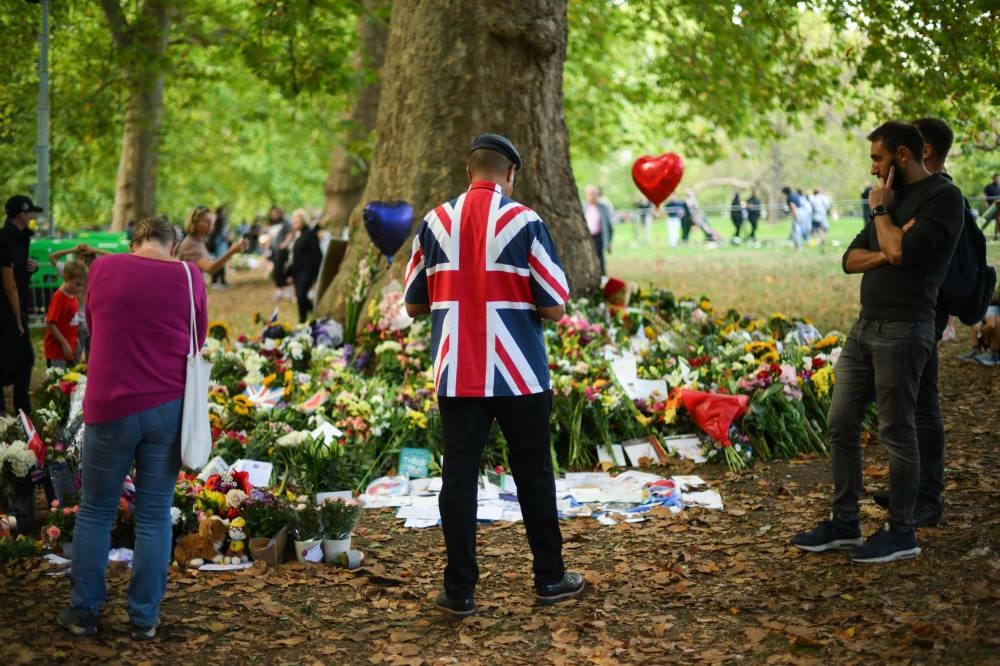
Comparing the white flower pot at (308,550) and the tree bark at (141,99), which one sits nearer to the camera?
the white flower pot at (308,550)

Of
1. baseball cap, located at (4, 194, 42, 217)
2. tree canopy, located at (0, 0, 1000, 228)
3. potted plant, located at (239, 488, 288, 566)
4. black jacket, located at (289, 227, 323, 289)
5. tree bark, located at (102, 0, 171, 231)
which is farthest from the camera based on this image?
tree bark, located at (102, 0, 171, 231)

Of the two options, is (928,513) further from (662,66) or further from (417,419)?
(662,66)

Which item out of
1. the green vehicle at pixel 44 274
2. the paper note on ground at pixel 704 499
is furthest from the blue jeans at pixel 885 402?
the green vehicle at pixel 44 274

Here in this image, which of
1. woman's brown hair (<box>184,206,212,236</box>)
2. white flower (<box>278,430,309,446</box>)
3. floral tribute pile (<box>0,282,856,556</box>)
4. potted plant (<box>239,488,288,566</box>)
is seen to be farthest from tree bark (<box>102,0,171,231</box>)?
potted plant (<box>239,488,288,566</box>)

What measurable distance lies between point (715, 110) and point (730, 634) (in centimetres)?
1397

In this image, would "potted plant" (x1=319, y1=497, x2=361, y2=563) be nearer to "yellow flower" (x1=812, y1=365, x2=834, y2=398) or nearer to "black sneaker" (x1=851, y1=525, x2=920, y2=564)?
"black sneaker" (x1=851, y1=525, x2=920, y2=564)

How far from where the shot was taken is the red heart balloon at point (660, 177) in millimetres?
12500

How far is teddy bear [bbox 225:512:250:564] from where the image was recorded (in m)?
5.78

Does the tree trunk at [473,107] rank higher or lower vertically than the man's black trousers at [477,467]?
higher

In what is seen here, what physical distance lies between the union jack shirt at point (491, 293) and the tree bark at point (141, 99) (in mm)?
14545

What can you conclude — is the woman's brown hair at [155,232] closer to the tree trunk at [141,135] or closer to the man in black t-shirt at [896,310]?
the man in black t-shirt at [896,310]

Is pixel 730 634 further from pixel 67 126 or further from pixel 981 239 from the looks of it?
pixel 67 126

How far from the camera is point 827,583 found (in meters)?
5.18

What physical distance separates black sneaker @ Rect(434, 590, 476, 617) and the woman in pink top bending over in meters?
1.21
